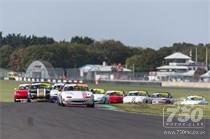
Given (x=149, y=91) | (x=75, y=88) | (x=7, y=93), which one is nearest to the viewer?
(x=75, y=88)

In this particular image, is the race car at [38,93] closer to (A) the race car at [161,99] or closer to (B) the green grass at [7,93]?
(B) the green grass at [7,93]

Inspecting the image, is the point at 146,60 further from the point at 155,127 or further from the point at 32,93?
the point at 155,127

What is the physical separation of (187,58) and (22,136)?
544 ft

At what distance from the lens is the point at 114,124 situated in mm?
18656

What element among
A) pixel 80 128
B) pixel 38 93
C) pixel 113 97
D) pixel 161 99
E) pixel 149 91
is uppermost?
pixel 149 91

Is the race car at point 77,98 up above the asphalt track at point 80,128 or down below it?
above

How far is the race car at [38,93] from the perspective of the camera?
130 ft

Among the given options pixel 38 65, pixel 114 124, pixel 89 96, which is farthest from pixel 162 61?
pixel 114 124

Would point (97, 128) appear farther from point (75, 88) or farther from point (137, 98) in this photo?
point (137, 98)

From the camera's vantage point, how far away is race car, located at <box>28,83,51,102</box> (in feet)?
130

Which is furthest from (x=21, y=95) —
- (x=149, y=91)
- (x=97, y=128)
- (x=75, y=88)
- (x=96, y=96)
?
(x=149, y=91)

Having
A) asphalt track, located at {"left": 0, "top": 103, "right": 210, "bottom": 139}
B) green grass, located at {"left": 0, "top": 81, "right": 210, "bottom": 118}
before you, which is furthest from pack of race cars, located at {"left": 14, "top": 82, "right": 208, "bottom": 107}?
asphalt track, located at {"left": 0, "top": 103, "right": 210, "bottom": 139}

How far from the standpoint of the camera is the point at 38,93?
3981cm

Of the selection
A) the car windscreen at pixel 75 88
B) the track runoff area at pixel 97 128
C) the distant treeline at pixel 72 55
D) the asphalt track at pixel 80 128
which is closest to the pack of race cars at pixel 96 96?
the car windscreen at pixel 75 88
